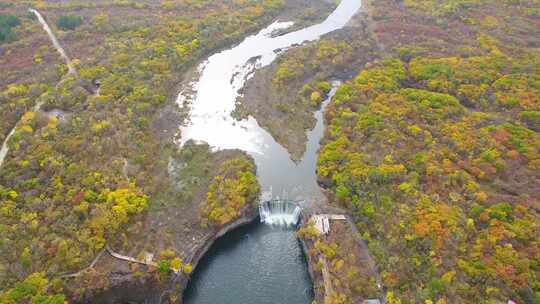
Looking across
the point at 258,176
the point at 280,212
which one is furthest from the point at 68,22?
the point at 280,212

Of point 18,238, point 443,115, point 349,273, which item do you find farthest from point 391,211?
point 18,238

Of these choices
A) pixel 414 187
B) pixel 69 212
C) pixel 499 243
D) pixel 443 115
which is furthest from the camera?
pixel 443 115

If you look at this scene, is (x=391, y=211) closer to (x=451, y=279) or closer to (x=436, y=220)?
(x=436, y=220)

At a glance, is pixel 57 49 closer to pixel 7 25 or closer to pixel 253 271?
pixel 7 25

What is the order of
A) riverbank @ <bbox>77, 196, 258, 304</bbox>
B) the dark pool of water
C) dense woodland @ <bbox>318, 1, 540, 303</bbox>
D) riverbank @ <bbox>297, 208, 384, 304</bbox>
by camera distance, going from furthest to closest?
the dark pool of water
riverbank @ <bbox>77, 196, 258, 304</bbox>
dense woodland @ <bbox>318, 1, 540, 303</bbox>
riverbank @ <bbox>297, 208, 384, 304</bbox>

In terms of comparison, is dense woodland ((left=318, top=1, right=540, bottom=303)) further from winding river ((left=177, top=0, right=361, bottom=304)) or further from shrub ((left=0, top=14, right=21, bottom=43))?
shrub ((left=0, top=14, right=21, bottom=43))

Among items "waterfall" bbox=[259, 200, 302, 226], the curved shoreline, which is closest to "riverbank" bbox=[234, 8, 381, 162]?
"waterfall" bbox=[259, 200, 302, 226]

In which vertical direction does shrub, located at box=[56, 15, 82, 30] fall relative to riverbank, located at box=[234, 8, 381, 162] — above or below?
above
